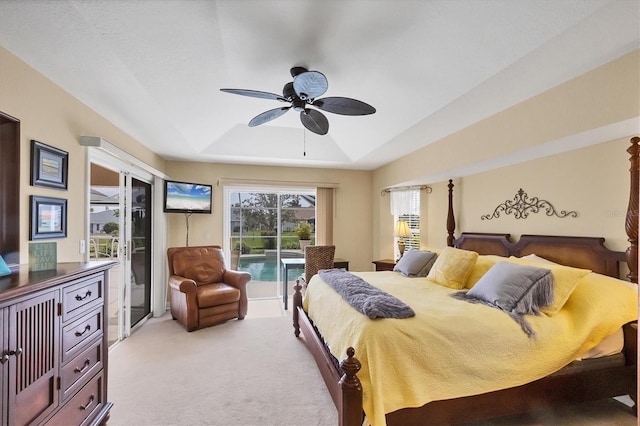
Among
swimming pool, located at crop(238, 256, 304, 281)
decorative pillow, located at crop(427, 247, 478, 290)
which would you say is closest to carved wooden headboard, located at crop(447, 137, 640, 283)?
decorative pillow, located at crop(427, 247, 478, 290)

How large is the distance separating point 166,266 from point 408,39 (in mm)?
4659

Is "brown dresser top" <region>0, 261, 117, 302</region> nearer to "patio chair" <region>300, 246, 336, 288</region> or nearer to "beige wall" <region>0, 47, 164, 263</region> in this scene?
"beige wall" <region>0, 47, 164, 263</region>

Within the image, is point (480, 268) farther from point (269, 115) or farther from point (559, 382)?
point (269, 115)

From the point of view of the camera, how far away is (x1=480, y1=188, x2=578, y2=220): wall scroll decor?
2.80 m

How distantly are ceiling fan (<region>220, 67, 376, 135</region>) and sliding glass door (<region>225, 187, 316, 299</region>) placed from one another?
2.88 metres

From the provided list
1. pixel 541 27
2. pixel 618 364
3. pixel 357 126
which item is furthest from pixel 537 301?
pixel 357 126

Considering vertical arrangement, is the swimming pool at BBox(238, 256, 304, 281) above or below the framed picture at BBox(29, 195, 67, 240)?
below

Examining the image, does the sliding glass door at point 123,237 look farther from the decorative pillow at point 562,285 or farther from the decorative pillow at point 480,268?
the decorative pillow at point 562,285

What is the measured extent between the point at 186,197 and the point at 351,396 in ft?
13.3

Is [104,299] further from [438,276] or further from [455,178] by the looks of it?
[455,178]

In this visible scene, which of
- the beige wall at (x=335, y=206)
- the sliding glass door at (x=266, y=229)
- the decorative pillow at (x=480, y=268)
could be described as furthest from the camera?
the sliding glass door at (x=266, y=229)

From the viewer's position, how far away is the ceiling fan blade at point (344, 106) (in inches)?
89.9

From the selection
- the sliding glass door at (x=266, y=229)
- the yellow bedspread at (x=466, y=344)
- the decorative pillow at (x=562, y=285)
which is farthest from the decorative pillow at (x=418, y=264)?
the sliding glass door at (x=266, y=229)

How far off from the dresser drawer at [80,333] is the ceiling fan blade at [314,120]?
6.87ft
